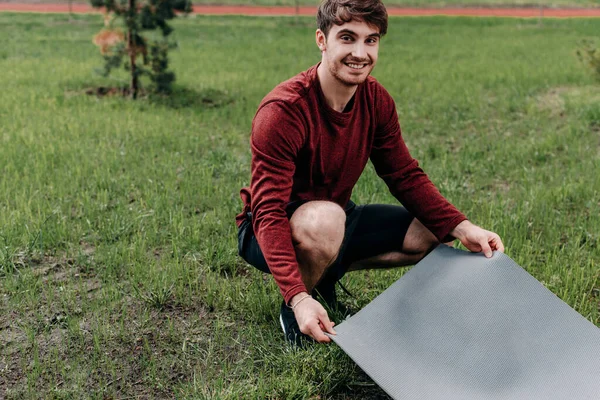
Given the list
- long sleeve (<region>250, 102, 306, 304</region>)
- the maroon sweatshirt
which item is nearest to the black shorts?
the maroon sweatshirt

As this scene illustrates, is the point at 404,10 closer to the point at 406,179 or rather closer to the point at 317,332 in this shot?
the point at 406,179

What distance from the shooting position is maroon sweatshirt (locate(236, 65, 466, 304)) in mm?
2250

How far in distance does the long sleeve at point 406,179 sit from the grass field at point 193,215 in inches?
21.7

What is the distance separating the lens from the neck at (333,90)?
2.40 metres

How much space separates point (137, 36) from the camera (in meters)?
7.05

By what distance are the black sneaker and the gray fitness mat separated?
44 cm

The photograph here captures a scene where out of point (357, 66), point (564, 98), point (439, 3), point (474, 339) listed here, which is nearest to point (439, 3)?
point (439, 3)

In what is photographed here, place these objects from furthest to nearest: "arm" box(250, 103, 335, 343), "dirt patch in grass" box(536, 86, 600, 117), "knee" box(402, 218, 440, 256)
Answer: "dirt patch in grass" box(536, 86, 600, 117) < "knee" box(402, 218, 440, 256) < "arm" box(250, 103, 335, 343)

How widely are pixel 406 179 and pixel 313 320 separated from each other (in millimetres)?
833

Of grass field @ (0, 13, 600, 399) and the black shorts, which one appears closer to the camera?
grass field @ (0, 13, 600, 399)

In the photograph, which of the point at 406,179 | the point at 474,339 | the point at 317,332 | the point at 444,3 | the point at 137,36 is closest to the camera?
the point at 317,332

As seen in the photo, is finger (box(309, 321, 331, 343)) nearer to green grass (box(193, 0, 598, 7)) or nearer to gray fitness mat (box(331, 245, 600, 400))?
gray fitness mat (box(331, 245, 600, 400))

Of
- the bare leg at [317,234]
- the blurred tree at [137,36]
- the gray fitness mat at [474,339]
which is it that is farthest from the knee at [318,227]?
the blurred tree at [137,36]

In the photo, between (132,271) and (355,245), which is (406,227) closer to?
(355,245)
